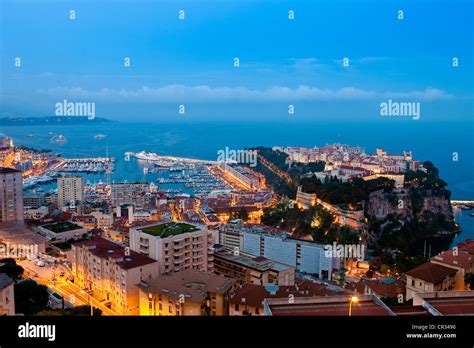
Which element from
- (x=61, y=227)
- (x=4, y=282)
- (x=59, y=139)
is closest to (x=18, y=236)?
(x=61, y=227)

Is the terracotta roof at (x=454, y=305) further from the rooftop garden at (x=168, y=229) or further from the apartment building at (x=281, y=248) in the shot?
the apartment building at (x=281, y=248)

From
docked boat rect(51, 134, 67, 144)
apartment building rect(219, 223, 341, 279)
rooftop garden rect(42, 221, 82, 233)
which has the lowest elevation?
apartment building rect(219, 223, 341, 279)

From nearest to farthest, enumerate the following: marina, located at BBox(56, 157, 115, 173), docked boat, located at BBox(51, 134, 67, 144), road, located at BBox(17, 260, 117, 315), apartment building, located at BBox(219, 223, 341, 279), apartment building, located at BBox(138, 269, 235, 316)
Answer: apartment building, located at BBox(138, 269, 235, 316)
road, located at BBox(17, 260, 117, 315)
apartment building, located at BBox(219, 223, 341, 279)
docked boat, located at BBox(51, 134, 67, 144)
marina, located at BBox(56, 157, 115, 173)

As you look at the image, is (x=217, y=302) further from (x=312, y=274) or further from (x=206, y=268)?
(x=312, y=274)

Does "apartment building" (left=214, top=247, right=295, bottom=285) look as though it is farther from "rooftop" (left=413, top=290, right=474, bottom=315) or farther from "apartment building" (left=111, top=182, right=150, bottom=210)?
"apartment building" (left=111, top=182, right=150, bottom=210)

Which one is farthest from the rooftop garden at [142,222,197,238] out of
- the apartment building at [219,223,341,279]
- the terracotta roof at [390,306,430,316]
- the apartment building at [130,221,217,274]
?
the terracotta roof at [390,306,430,316]

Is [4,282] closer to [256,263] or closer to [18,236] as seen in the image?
[256,263]

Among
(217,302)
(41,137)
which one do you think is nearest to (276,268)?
(217,302)
